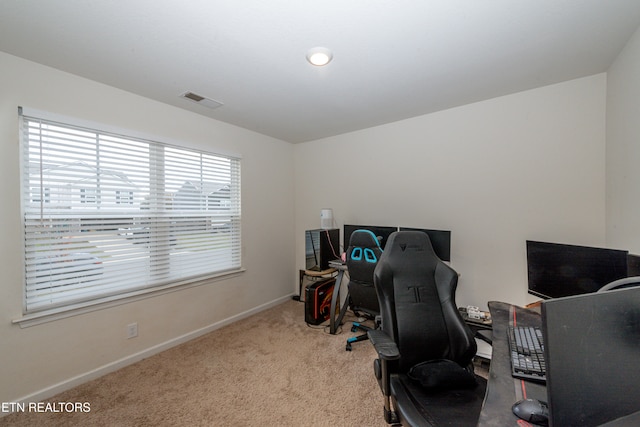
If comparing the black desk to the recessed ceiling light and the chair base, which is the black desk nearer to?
the chair base

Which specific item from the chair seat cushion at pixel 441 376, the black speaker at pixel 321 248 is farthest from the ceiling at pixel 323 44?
the chair seat cushion at pixel 441 376

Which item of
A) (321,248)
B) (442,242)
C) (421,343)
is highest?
(442,242)

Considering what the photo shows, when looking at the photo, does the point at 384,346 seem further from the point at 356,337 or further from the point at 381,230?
the point at 381,230

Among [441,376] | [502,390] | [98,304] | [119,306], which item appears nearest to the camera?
[502,390]

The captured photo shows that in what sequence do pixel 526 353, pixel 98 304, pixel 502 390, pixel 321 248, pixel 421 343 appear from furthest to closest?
pixel 321 248 < pixel 98 304 < pixel 421 343 < pixel 526 353 < pixel 502 390

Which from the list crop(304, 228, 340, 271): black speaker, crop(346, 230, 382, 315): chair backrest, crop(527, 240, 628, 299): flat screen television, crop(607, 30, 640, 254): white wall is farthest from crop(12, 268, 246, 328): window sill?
crop(607, 30, 640, 254): white wall

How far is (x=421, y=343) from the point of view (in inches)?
60.2

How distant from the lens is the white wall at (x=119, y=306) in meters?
1.73

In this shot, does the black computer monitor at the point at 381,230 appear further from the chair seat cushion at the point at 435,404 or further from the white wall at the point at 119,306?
the chair seat cushion at the point at 435,404

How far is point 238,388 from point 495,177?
116 inches

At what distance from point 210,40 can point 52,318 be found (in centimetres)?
232

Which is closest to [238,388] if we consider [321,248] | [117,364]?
[117,364]

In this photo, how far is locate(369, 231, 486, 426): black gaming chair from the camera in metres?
1.19

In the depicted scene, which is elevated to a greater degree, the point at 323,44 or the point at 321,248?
the point at 323,44
